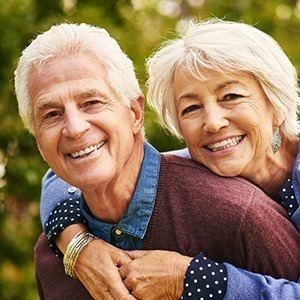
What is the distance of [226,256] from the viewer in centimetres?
268

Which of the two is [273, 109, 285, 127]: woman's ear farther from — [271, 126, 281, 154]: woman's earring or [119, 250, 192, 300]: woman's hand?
[119, 250, 192, 300]: woman's hand

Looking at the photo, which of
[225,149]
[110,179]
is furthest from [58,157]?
[225,149]

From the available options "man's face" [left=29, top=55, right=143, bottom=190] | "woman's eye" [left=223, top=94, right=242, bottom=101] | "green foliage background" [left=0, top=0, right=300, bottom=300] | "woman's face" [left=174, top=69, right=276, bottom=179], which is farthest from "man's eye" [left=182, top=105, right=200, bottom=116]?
"green foliage background" [left=0, top=0, right=300, bottom=300]

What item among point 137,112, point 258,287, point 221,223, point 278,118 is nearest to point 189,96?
point 137,112

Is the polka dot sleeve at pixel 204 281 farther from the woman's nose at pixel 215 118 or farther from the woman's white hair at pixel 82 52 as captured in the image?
the woman's white hair at pixel 82 52

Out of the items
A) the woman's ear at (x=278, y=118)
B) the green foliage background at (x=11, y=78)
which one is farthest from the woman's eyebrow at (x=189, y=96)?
the green foliage background at (x=11, y=78)

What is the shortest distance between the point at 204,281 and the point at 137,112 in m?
0.67

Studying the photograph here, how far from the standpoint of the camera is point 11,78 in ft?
19.2

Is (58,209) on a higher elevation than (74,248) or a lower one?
higher

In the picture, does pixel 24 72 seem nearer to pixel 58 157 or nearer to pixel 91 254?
pixel 58 157

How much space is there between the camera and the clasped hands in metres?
2.60

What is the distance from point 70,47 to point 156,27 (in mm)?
5644

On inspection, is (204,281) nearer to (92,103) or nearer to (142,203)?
(142,203)

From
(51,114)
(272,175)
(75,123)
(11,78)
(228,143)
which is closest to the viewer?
(75,123)
